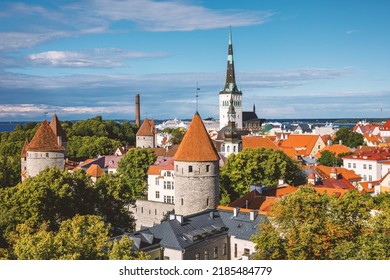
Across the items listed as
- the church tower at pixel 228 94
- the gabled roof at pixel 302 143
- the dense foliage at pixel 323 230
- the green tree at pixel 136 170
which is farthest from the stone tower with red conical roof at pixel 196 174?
the church tower at pixel 228 94

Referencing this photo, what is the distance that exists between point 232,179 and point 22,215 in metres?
13.6

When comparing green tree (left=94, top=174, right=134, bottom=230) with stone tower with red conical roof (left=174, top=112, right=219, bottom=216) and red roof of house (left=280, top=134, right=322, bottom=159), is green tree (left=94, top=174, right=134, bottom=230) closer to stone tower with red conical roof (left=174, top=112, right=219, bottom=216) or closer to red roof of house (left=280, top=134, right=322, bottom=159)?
stone tower with red conical roof (left=174, top=112, right=219, bottom=216)

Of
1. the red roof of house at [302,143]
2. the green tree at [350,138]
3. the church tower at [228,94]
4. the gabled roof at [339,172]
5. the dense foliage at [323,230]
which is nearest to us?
the dense foliage at [323,230]

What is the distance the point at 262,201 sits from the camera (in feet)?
79.8

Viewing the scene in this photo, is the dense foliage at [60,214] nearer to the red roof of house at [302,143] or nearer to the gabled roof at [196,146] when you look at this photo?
the gabled roof at [196,146]

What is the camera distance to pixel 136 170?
35906 millimetres

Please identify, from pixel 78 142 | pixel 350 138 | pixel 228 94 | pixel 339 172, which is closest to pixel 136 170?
pixel 339 172

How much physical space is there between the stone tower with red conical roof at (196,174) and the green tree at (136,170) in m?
11.7

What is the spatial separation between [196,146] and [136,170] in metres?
12.9

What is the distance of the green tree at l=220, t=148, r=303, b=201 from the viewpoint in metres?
29.8

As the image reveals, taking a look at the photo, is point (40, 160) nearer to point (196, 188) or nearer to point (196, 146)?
point (196, 146)

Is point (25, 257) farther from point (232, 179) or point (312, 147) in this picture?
point (312, 147)

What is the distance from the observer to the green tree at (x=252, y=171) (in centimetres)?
2980
